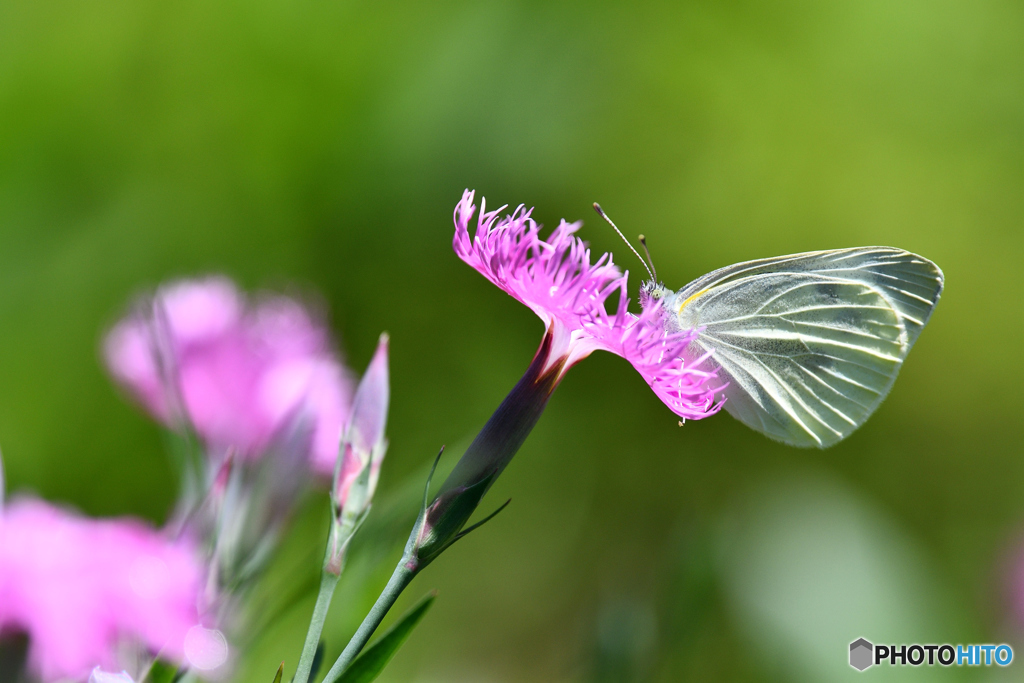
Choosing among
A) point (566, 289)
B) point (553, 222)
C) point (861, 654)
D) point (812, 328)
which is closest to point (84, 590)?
point (566, 289)

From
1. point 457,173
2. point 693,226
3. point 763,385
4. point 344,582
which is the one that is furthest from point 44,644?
point 693,226

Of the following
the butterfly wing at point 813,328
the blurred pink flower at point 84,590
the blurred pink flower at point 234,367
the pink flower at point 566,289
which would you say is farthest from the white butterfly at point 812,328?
the blurred pink flower at point 84,590

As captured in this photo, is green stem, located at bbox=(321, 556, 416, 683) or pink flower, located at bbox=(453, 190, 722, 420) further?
pink flower, located at bbox=(453, 190, 722, 420)

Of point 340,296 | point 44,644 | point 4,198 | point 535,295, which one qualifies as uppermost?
point 340,296

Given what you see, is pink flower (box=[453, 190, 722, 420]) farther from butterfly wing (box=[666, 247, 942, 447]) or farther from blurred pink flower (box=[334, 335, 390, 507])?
butterfly wing (box=[666, 247, 942, 447])

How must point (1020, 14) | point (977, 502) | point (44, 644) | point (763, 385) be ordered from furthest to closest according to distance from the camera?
1. point (1020, 14)
2. point (977, 502)
3. point (763, 385)
4. point (44, 644)

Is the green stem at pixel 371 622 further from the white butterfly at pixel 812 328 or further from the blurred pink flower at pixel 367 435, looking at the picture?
the white butterfly at pixel 812 328

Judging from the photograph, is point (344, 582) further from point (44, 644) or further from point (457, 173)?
point (457, 173)

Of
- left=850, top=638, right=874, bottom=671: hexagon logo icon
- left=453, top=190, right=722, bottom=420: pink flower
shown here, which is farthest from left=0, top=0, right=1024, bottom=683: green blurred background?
left=453, top=190, right=722, bottom=420: pink flower
